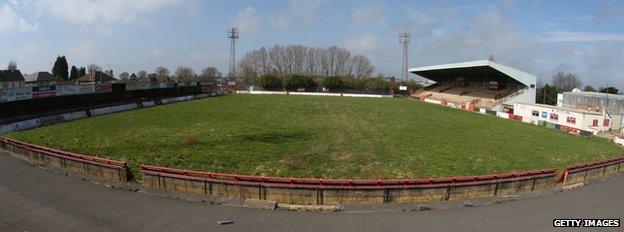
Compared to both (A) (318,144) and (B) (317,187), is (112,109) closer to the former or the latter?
(A) (318,144)

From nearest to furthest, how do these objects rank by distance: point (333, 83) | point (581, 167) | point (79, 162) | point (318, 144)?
point (79, 162), point (581, 167), point (318, 144), point (333, 83)

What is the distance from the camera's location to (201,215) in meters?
13.3

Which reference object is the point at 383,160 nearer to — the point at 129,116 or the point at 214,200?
the point at 214,200

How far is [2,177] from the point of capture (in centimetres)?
1720

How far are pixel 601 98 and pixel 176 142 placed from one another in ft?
177

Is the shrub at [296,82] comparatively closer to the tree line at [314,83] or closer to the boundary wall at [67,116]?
the tree line at [314,83]

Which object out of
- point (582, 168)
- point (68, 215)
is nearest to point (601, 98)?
point (582, 168)

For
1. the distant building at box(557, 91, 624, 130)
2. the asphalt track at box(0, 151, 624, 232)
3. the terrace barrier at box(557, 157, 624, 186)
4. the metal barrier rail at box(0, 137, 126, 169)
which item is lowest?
the asphalt track at box(0, 151, 624, 232)

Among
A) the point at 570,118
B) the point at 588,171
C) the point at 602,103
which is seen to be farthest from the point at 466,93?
the point at 588,171

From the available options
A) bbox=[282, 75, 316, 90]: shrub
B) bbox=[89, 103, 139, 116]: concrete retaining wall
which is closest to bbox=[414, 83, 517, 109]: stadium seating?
bbox=[282, 75, 316, 90]: shrub

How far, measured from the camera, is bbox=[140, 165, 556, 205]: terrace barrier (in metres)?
14.9

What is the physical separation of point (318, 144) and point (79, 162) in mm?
12345

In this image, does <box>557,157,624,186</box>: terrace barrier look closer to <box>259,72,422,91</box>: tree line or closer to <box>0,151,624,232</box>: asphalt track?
<box>0,151,624,232</box>: asphalt track

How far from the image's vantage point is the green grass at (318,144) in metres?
20.2
